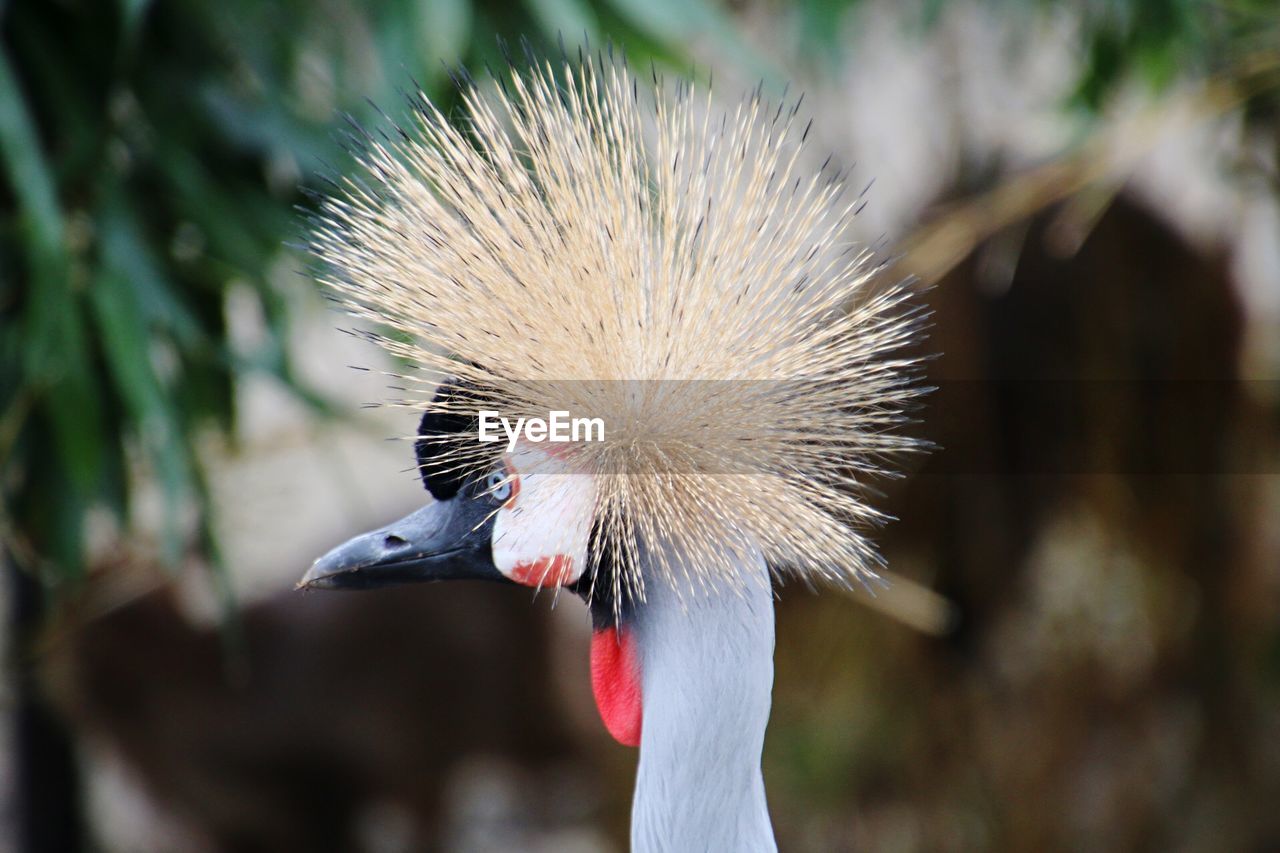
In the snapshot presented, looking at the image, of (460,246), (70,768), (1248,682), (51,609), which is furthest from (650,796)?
(1248,682)

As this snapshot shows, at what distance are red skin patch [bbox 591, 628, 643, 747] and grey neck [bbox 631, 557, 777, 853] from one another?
32 mm

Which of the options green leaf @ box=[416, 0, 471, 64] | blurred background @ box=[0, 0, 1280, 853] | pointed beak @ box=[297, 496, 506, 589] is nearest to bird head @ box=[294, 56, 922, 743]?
pointed beak @ box=[297, 496, 506, 589]

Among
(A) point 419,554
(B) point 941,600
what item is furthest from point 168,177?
(B) point 941,600

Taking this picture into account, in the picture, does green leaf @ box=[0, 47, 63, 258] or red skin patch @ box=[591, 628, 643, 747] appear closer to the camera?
red skin patch @ box=[591, 628, 643, 747]

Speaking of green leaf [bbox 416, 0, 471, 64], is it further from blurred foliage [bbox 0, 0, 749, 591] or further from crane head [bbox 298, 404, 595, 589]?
crane head [bbox 298, 404, 595, 589]

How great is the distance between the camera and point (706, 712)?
0.58 m

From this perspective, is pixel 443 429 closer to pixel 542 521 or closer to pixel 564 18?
pixel 542 521

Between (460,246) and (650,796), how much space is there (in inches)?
11.6

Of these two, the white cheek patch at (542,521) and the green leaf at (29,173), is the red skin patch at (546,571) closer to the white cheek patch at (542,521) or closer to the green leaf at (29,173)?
the white cheek patch at (542,521)

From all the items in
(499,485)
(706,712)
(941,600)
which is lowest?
(941,600)

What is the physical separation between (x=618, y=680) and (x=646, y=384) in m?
0.19

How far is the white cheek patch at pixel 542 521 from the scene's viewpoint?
1.83ft

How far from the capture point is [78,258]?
1187mm

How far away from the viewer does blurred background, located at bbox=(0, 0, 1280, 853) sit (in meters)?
1.73
